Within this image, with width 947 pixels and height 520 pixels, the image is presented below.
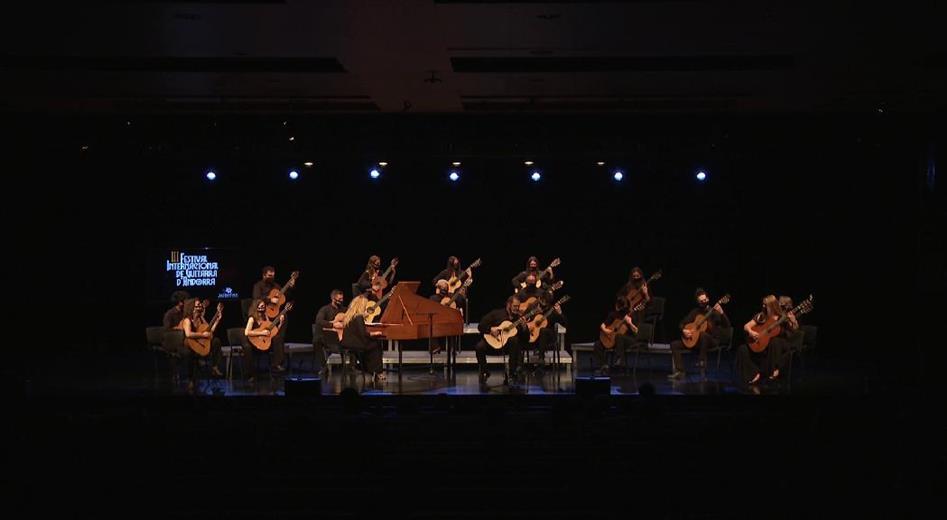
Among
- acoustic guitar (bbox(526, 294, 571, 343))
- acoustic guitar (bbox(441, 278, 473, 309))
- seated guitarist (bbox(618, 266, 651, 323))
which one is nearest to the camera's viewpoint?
acoustic guitar (bbox(526, 294, 571, 343))

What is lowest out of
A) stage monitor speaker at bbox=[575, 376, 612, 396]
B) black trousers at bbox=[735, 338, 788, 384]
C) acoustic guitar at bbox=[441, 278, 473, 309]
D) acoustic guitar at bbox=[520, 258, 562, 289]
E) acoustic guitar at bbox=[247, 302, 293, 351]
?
stage monitor speaker at bbox=[575, 376, 612, 396]

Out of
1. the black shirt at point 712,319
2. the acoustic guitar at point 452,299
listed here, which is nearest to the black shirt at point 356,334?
the acoustic guitar at point 452,299

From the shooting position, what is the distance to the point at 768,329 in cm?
1266

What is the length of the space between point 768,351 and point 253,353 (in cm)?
643

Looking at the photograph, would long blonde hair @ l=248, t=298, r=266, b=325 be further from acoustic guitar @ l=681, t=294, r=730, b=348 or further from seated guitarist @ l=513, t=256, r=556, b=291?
acoustic guitar @ l=681, t=294, r=730, b=348

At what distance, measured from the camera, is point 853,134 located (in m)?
15.6

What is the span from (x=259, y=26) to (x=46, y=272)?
9.55 metres

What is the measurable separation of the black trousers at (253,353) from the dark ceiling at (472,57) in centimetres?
320

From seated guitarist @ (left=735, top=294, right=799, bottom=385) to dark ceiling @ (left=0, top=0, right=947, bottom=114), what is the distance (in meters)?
2.78

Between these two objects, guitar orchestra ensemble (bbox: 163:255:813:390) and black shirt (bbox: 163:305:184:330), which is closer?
guitar orchestra ensemble (bbox: 163:255:813:390)

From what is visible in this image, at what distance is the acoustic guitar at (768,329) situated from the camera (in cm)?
1258

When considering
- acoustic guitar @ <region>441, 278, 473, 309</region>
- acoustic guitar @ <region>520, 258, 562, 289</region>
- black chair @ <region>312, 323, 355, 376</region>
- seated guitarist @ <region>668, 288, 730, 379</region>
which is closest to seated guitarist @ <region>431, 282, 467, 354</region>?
acoustic guitar @ <region>441, 278, 473, 309</region>

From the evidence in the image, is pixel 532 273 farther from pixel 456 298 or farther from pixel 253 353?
pixel 253 353

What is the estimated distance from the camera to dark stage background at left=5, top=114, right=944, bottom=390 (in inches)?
666
